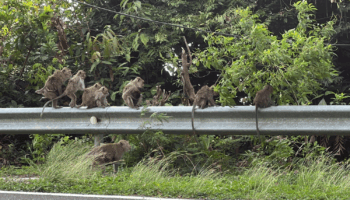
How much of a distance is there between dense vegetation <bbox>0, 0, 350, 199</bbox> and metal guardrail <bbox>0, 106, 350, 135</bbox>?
237mm

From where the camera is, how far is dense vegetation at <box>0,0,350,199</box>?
230 inches

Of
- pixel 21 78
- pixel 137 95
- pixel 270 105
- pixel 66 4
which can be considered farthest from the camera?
pixel 66 4

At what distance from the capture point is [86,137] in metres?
7.55

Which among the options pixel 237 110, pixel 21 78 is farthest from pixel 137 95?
pixel 21 78

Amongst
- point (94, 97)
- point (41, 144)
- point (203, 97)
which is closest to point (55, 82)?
point (94, 97)

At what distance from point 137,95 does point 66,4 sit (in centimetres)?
419

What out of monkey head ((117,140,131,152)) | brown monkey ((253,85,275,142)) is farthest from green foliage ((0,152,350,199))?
brown monkey ((253,85,275,142))

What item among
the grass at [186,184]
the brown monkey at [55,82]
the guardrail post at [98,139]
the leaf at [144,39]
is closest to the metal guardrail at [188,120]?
the guardrail post at [98,139]

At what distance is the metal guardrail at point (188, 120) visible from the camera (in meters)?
5.41

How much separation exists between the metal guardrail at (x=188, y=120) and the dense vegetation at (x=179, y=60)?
237mm

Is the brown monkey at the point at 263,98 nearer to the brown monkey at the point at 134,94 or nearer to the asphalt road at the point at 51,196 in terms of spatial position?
the brown monkey at the point at 134,94

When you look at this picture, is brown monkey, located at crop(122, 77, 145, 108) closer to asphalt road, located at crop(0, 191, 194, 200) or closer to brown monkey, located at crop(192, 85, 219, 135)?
brown monkey, located at crop(192, 85, 219, 135)

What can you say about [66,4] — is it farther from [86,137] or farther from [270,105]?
[270,105]

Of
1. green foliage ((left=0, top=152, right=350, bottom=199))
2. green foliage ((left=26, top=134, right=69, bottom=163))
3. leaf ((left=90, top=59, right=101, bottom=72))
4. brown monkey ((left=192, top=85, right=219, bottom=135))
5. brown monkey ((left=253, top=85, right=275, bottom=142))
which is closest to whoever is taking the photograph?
green foliage ((left=0, top=152, right=350, bottom=199))
